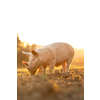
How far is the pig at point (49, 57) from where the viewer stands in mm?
6068

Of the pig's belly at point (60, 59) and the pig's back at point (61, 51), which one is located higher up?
the pig's back at point (61, 51)

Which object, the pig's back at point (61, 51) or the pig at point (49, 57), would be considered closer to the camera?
the pig at point (49, 57)

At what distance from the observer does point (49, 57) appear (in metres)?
6.70

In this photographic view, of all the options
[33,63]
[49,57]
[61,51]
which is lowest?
[33,63]

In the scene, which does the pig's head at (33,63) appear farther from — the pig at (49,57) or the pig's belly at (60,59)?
the pig's belly at (60,59)

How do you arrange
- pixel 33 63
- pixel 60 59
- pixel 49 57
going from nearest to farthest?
pixel 33 63
pixel 49 57
pixel 60 59

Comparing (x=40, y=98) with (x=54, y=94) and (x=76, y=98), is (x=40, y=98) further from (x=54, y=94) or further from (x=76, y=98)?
(x=76, y=98)

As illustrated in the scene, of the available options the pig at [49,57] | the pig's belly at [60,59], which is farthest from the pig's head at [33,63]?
the pig's belly at [60,59]

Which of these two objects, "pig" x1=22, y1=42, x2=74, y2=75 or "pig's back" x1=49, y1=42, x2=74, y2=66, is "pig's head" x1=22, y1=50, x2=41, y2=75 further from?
"pig's back" x1=49, y1=42, x2=74, y2=66

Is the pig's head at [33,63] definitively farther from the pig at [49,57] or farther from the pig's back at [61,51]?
the pig's back at [61,51]

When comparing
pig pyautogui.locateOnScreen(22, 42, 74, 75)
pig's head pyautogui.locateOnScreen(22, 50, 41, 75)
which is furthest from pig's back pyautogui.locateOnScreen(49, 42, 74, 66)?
pig's head pyautogui.locateOnScreen(22, 50, 41, 75)

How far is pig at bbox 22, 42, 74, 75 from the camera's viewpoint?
607cm

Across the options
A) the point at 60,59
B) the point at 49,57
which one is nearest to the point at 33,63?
the point at 49,57

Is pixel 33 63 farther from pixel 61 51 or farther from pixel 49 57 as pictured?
pixel 61 51
